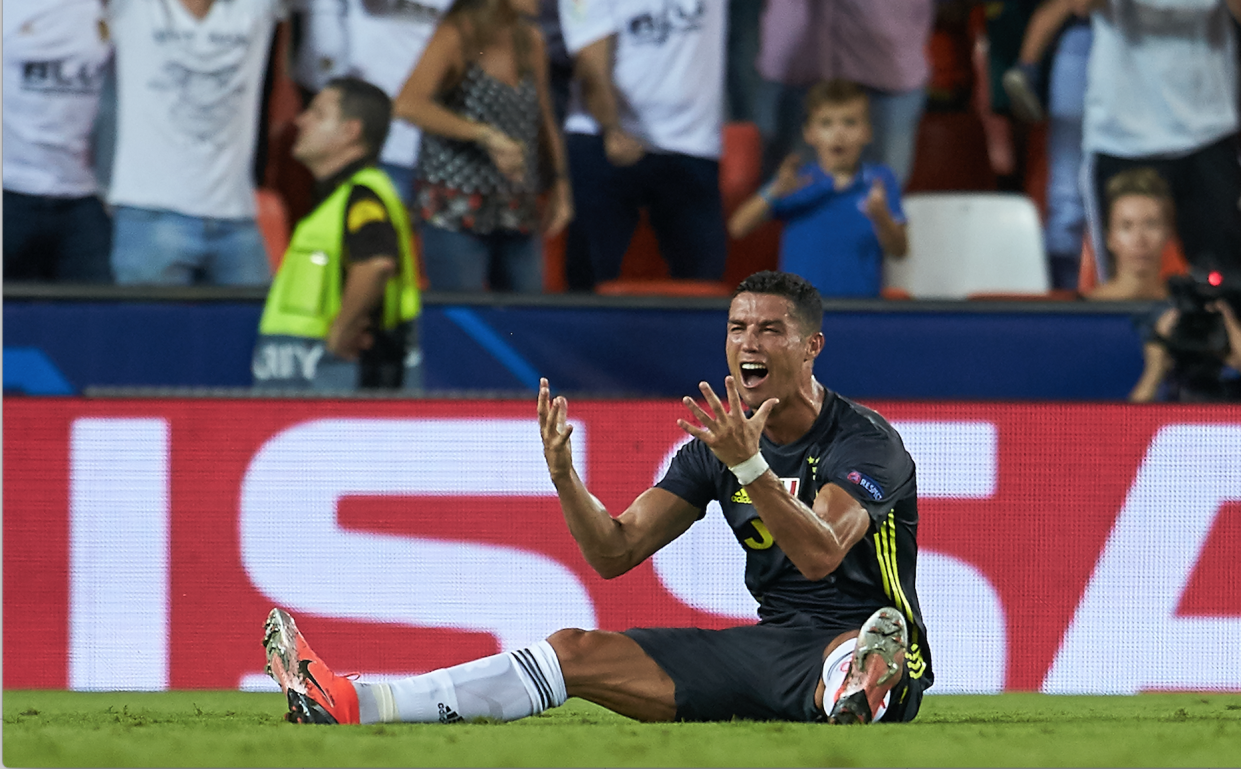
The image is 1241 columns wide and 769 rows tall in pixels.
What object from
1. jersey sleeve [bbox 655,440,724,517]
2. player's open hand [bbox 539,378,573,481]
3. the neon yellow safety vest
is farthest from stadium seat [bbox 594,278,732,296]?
player's open hand [bbox 539,378,573,481]

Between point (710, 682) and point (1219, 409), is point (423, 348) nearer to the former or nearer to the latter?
point (710, 682)

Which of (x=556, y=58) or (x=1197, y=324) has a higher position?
(x=556, y=58)

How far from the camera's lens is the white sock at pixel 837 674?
398 centimetres

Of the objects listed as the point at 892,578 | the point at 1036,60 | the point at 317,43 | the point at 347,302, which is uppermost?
the point at 1036,60

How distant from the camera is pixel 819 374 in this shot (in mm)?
6281

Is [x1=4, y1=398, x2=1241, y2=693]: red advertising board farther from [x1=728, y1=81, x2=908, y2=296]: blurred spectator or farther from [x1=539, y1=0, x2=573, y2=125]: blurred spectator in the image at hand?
[x1=539, y1=0, x2=573, y2=125]: blurred spectator

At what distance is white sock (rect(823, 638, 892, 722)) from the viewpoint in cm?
398

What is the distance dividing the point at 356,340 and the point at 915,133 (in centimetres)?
271

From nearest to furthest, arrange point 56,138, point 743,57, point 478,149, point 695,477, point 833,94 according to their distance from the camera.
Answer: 1. point 695,477
2. point 478,149
3. point 56,138
4. point 833,94
5. point 743,57

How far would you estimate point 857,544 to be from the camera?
419 centimetres

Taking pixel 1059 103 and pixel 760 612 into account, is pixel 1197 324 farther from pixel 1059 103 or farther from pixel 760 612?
pixel 760 612

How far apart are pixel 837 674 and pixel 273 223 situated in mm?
3744

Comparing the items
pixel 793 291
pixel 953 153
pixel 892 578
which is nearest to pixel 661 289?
pixel 953 153

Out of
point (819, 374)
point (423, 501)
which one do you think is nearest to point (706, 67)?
point (819, 374)
